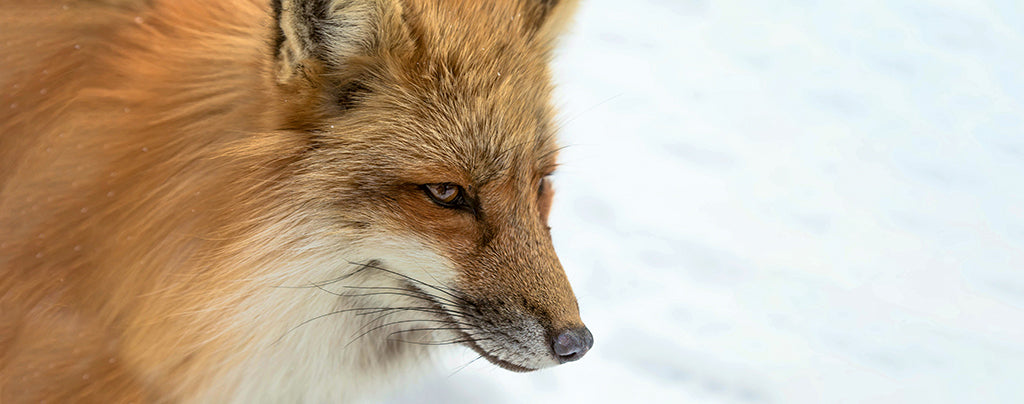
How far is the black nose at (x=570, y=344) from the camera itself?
2.36 m

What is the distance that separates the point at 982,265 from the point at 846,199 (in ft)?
2.51

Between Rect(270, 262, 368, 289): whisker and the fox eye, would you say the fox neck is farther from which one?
the fox eye

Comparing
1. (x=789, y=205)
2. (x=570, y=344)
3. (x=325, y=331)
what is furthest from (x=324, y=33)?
(x=789, y=205)

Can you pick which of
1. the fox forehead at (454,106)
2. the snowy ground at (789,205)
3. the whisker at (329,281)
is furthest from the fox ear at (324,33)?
the snowy ground at (789,205)

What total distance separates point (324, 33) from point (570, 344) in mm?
1054

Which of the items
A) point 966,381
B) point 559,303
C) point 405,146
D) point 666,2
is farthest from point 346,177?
point 666,2

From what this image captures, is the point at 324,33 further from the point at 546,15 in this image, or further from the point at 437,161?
the point at 546,15

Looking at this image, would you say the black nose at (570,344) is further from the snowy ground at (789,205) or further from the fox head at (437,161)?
the snowy ground at (789,205)

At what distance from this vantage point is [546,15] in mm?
2672

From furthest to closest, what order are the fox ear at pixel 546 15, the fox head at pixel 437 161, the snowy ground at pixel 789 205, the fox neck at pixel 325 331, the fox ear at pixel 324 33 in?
the snowy ground at pixel 789 205, the fox ear at pixel 546 15, the fox neck at pixel 325 331, the fox head at pixel 437 161, the fox ear at pixel 324 33

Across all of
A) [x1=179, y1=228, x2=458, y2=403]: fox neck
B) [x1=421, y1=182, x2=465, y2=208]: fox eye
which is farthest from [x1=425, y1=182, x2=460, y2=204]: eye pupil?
[x1=179, y1=228, x2=458, y2=403]: fox neck

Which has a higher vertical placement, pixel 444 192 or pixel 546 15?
pixel 546 15

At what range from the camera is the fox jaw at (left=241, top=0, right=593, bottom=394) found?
227cm

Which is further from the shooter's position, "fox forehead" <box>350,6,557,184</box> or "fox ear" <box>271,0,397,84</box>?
"fox forehead" <box>350,6,557,184</box>
